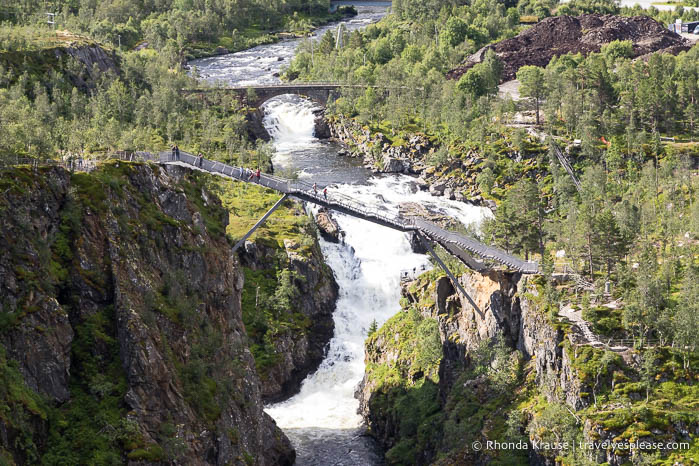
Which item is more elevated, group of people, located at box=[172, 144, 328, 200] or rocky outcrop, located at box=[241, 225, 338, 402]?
group of people, located at box=[172, 144, 328, 200]

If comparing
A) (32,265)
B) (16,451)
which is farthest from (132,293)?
(16,451)

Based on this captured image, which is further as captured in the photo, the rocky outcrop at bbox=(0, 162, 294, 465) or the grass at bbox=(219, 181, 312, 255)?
the grass at bbox=(219, 181, 312, 255)

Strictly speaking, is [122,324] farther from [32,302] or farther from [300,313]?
[300,313]

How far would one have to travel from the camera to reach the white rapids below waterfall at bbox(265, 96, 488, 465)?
13200 cm

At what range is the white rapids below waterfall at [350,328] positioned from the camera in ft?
433

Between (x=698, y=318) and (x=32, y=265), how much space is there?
212 feet

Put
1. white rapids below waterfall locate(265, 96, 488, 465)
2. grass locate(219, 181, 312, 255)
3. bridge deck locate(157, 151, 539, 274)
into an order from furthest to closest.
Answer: grass locate(219, 181, 312, 255), white rapids below waterfall locate(265, 96, 488, 465), bridge deck locate(157, 151, 539, 274)

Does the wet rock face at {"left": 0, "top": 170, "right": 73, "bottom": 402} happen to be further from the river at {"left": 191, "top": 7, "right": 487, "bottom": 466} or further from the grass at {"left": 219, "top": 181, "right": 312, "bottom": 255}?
the grass at {"left": 219, "top": 181, "right": 312, "bottom": 255}

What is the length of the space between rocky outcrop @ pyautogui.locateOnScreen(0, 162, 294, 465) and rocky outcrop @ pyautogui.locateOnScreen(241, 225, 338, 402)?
26.5 meters

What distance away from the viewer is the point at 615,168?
186 meters

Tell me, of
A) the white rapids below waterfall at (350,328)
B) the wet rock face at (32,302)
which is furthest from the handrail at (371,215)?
the wet rock face at (32,302)

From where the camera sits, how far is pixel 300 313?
158m

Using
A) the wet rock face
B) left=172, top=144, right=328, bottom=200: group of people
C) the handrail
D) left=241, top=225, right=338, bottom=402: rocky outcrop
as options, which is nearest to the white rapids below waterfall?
left=241, top=225, right=338, bottom=402: rocky outcrop

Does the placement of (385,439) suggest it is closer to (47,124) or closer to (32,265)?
(32,265)
